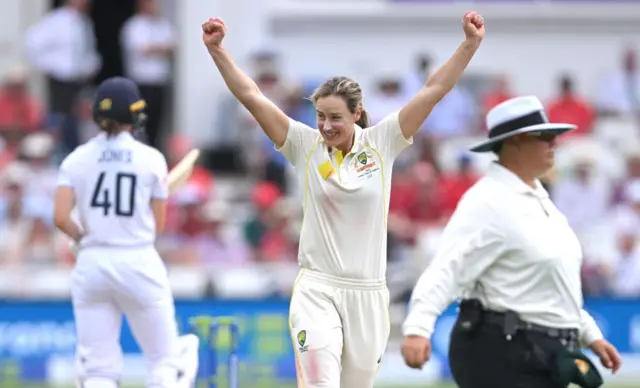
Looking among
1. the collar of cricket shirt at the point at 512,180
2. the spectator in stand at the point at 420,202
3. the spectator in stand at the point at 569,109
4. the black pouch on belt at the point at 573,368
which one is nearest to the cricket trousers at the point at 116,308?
the collar of cricket shirt at the point at 512,180

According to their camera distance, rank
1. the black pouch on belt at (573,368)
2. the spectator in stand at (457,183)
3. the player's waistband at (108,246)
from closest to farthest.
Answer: the black pouch on belt at (573,368) → the player's waistband at (108,246) → the spectator in stand at (457,183)

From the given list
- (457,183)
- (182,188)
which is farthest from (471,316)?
(457,183)

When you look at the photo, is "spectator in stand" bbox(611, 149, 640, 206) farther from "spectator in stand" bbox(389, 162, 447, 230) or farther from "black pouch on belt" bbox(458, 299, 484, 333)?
"black pouch on belt" bbox(458, 299, 484, 333)

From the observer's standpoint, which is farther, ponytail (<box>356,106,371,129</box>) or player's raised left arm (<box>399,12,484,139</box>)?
ponytail (<box>356,106,371,129</box>)

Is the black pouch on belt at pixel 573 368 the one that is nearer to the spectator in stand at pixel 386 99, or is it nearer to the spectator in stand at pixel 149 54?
the spectator in stand at pixel 386 99

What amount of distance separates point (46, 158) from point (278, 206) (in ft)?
8.32

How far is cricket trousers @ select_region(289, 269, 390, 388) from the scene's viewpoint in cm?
647

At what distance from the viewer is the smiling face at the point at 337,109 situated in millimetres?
6547

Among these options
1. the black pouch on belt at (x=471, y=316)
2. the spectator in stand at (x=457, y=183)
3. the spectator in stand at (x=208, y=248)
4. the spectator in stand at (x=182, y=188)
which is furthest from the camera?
the spectator in stand at (x=457, y=183)

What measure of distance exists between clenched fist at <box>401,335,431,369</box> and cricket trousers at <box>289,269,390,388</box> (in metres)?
0.68

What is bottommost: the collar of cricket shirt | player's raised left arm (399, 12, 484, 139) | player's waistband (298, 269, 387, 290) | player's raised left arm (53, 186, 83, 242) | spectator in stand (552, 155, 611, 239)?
spectator in stand (552, 155, 611, 239)

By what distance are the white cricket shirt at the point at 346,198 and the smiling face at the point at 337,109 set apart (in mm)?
94

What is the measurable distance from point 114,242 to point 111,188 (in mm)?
291

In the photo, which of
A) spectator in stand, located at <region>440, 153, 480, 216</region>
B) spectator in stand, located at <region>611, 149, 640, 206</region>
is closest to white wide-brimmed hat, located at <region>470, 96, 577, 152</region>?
spectator in stand, located at <region>440, 153, 480, 216</region>
